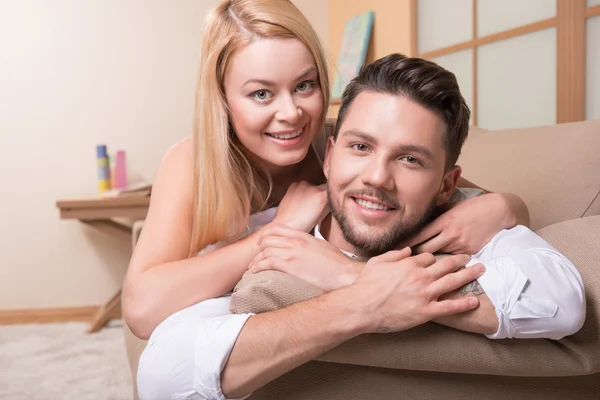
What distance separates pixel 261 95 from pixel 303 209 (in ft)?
1.05

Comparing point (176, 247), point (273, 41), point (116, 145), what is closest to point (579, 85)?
point (273, 41)

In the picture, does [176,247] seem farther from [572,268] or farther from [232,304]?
[572,268]

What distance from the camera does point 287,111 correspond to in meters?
1.50

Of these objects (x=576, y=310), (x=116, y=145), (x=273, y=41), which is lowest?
(x=576, y=310)

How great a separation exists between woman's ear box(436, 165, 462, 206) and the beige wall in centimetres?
291

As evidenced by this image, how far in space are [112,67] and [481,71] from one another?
242 centimetres

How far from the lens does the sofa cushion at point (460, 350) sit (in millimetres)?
1014

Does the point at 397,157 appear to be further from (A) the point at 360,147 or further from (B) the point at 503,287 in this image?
(B) the point at 503,287

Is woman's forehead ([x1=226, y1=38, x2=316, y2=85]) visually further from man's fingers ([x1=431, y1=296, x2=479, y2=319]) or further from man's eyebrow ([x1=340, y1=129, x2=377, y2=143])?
man's fingers ([x1=431, y1=296, x2=479, y2=319])

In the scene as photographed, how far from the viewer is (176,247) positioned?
1.50 meters

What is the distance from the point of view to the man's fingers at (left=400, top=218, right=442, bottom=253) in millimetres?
1309

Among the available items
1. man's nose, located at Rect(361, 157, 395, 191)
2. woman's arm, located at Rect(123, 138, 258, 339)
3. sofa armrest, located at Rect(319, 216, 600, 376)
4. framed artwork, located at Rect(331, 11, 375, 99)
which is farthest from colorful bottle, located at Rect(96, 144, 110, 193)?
sofa armrest, located at Rect(319, 216, 600, 376)

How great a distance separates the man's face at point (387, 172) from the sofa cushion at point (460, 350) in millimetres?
297

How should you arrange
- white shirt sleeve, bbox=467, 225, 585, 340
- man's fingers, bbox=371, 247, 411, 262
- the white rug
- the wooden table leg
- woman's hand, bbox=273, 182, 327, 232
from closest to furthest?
white shirt sleeve, bbox=467, 225, 585, 340 < man's fingers, bbox=371, 247, 411, 262 < woman's hand, bbox=273, 182, 327, 232 < the white rug < the wooden table leg
